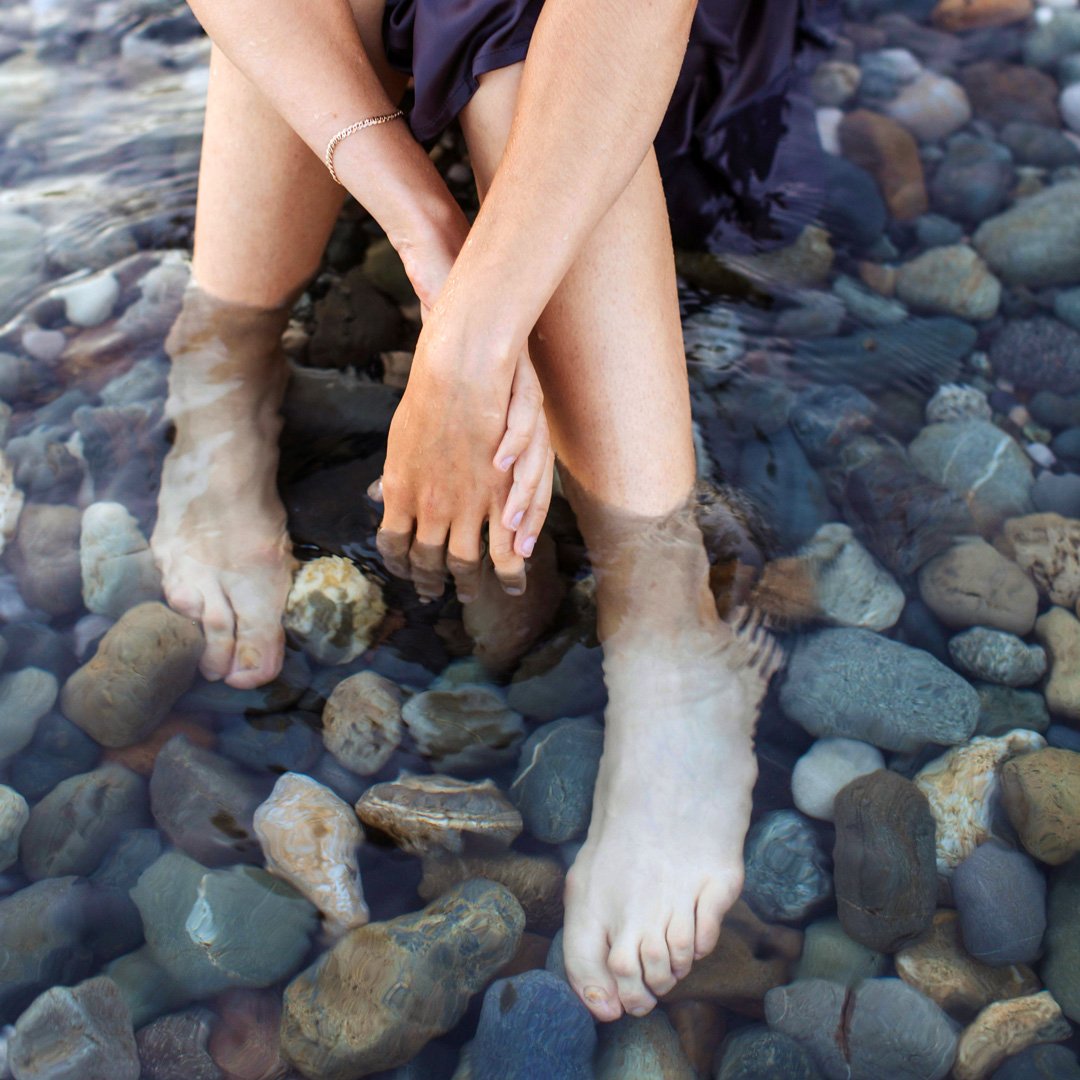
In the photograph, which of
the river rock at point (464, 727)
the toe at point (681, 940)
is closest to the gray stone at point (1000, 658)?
the toe at point (681, 940)

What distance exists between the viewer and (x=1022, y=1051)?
139 centimetres

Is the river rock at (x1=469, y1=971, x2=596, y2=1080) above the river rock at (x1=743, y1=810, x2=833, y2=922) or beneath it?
above

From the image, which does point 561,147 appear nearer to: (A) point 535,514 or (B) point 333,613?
(A) point 535,514

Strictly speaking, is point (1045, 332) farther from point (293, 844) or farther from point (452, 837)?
point (293, 844)

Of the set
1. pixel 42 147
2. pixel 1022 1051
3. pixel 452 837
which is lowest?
pixel 1022 1051

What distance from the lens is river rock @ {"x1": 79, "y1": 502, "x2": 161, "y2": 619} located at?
1.81m

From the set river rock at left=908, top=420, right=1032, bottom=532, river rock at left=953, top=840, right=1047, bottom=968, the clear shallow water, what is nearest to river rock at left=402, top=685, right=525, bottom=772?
the clear shallow water

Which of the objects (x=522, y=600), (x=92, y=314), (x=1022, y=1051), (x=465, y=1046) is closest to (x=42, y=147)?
(x=92, y=314)

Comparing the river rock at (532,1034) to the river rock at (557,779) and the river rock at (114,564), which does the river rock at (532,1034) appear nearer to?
the river rock at (557,779)

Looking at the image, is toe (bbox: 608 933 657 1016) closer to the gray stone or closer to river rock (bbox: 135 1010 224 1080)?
river rock (bbox: 135 1010 224 1080)

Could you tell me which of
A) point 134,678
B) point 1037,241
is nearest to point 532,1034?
point 134,678

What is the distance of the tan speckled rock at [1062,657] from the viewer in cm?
171

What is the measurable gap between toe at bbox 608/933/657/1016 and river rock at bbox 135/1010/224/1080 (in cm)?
58

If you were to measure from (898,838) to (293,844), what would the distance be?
3.10ft
